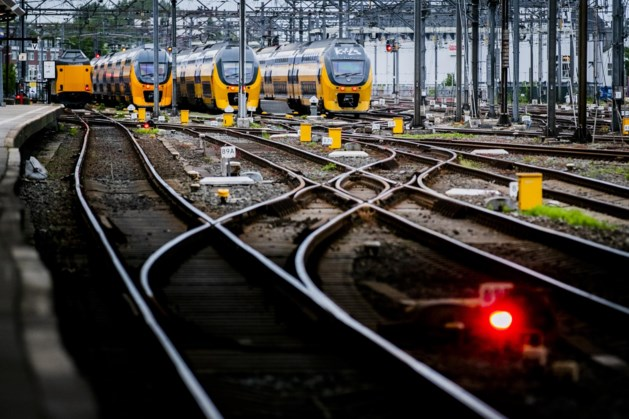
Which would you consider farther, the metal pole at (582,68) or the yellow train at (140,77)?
the yellow train at (140,77)

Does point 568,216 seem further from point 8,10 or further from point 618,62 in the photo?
point 8,10

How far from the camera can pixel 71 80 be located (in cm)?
6569

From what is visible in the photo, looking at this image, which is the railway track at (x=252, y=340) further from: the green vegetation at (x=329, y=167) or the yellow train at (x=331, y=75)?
the yellow train at (x=331, y=75)

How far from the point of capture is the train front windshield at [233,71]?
51750 millimetres

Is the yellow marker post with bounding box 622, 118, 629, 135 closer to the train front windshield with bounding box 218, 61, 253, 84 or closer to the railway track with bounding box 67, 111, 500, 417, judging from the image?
the train front windshield with bounding box 218, 61, 253, 84

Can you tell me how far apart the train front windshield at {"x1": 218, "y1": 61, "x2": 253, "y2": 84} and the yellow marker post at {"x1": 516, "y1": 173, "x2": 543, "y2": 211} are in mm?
37803

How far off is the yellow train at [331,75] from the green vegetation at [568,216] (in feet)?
110

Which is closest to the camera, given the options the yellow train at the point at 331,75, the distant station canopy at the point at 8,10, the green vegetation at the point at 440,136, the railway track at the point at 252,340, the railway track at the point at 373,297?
the railway track at the point at 252,340

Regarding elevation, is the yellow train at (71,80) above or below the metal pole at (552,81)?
above

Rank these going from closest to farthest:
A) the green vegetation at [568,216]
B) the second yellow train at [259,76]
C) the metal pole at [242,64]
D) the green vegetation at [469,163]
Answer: the green vegetation at [568,216]
the green vegetation at [469,163]
the metal pole at [242,64]
the second yellow train at [259,76]

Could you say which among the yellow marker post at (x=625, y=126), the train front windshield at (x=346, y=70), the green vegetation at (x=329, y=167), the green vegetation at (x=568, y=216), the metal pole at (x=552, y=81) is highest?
the train front windshield at (x=346, y=70)

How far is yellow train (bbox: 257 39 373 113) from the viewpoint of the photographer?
49.1m

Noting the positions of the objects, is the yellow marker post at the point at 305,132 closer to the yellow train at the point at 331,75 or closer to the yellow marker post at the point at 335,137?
the yellow marker post at the point at 335,137

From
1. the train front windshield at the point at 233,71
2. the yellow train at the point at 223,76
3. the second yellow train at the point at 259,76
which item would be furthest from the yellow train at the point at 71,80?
the train front windshield at the point at 233,71
